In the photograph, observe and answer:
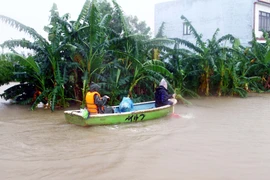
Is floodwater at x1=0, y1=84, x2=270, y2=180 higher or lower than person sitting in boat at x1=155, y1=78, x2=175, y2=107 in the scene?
lower

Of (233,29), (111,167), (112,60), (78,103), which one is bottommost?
(111,167)

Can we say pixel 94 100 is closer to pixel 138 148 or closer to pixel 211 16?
pixel 138 148

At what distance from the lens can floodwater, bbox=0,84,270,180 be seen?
5434 millimetres

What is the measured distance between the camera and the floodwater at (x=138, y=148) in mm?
5434

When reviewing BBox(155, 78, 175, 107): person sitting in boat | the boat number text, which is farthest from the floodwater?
BBox(155, 78, 175, 107): person sitting in boat

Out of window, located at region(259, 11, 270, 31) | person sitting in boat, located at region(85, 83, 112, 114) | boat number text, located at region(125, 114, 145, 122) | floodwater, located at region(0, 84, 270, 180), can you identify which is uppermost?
window, located at region(259, 11, 270, 31)

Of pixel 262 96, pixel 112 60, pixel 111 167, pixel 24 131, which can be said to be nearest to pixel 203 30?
pixel 262 96

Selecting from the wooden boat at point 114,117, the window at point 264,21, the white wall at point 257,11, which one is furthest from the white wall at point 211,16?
the wooden boat at point 114,117

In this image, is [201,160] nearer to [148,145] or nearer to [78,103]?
[148,145]

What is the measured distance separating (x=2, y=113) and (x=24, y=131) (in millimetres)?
3258

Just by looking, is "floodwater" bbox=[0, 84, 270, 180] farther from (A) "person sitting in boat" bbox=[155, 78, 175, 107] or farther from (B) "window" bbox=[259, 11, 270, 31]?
(B) "window" bbox=[259, 11, 270, 31]

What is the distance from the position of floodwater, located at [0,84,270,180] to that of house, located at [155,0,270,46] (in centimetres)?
1423

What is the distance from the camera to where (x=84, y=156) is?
6.24 m

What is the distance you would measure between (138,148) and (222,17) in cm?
1950
